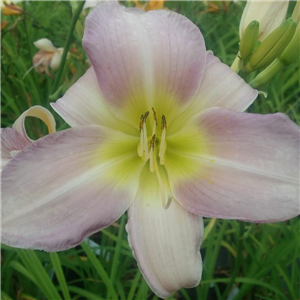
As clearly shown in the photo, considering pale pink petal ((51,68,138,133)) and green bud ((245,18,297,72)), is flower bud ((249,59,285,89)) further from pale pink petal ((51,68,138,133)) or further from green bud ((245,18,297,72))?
pale pink petal ((51,68,138,133))

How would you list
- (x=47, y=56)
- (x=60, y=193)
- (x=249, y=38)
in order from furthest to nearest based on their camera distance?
(x=47, y=56)
(x=249, y=38)
(x=60, y=193)

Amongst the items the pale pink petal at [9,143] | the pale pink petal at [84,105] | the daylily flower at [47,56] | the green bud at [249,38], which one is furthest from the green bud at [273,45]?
the daylily flower at [47,56]

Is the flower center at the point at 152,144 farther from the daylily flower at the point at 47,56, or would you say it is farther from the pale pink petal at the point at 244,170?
the daylily flower at the point at 47,56

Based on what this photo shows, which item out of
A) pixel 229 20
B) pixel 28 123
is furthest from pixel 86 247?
pixel 229 20

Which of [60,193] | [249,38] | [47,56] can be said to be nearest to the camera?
[60,193]

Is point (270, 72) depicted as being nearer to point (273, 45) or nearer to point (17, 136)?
point (273, 45)

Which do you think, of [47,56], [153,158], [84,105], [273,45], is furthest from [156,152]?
[47,56]

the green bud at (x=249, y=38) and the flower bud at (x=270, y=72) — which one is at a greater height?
the green bud at (x=249, y=38)
